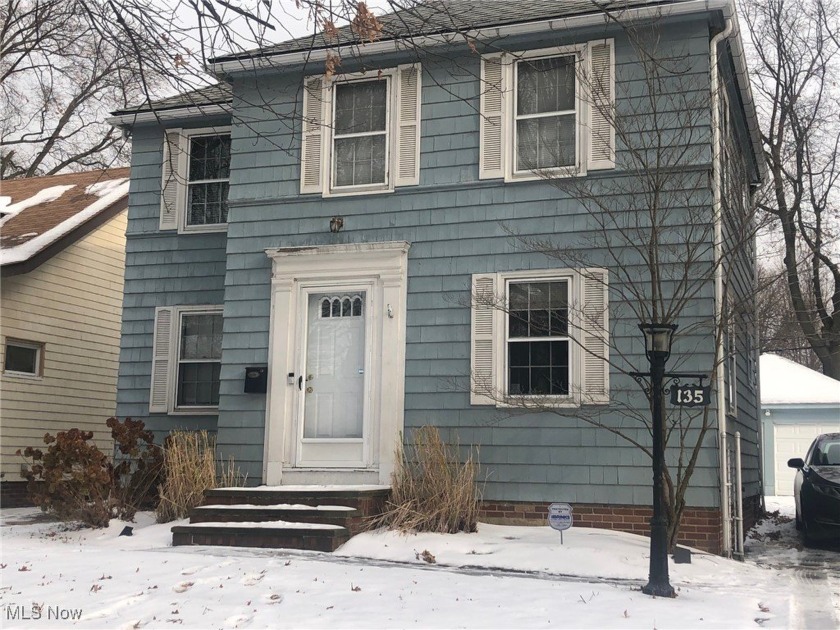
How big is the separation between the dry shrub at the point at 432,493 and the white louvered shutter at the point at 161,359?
4.41 metres

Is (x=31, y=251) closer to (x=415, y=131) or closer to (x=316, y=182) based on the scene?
(x=316, y=182)

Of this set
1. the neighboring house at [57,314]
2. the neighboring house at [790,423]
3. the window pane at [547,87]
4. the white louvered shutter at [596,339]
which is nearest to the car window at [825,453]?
the white louvered shutter at [596,339]

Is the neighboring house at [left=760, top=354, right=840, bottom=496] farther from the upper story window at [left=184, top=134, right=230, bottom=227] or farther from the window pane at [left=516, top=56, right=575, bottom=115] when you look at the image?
the upper story window at [left=184, top=134, right=230, bottom=227]

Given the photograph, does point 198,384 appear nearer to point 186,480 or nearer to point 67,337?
point 186,480

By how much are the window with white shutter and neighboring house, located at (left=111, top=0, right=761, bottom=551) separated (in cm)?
2

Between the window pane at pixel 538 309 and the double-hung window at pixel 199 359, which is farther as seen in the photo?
the double-hung window at pixel 199 359

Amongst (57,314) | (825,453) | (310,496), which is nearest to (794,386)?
(825,453)

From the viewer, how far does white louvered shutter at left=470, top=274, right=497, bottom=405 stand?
10250 mm

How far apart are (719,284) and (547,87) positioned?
3018 millimetres

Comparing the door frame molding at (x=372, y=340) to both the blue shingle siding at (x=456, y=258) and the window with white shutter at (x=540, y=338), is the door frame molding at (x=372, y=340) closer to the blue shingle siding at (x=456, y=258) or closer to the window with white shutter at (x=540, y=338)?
the blue shingle siding at (x=456, y=258)

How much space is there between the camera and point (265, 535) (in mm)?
9023

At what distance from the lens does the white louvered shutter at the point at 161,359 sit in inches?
508

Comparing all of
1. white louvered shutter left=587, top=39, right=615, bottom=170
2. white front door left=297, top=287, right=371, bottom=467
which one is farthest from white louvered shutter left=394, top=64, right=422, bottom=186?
white louvered shutter left=587, top=39, right=615, bottom=170

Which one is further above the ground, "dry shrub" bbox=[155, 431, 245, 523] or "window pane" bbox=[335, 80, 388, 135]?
"window pane" bbox=[335, 80, 388, 135]
